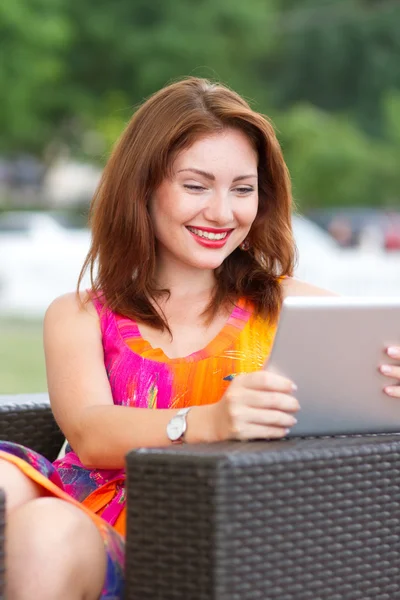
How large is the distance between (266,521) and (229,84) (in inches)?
886

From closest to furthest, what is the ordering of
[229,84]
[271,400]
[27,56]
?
[271,400] → [229,84] → [27,56]

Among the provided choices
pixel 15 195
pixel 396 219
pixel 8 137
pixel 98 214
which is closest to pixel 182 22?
pixel 8 137

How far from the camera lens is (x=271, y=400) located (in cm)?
179

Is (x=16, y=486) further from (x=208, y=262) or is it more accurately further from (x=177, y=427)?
(x=208, y=262)

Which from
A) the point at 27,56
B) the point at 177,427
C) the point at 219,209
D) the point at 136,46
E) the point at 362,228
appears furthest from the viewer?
A: the point at 136,46

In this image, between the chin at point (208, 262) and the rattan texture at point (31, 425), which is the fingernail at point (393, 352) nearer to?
the chin at point (208, 262)

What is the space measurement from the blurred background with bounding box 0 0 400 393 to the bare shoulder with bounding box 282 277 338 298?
448 inches

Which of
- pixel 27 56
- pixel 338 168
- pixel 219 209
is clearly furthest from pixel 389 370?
pixel 27 56

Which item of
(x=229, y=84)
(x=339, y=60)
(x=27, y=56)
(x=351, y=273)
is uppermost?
(x=339, y=60)

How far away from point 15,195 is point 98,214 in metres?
43.9

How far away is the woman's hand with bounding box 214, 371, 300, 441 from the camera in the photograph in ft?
5.89

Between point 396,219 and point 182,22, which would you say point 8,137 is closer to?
point 182,22

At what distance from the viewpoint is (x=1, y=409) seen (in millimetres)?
2475

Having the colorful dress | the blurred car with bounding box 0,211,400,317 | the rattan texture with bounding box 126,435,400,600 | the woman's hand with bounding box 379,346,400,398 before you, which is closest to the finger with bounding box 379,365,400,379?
the woman's hand with bounding box 379,346,400,398
